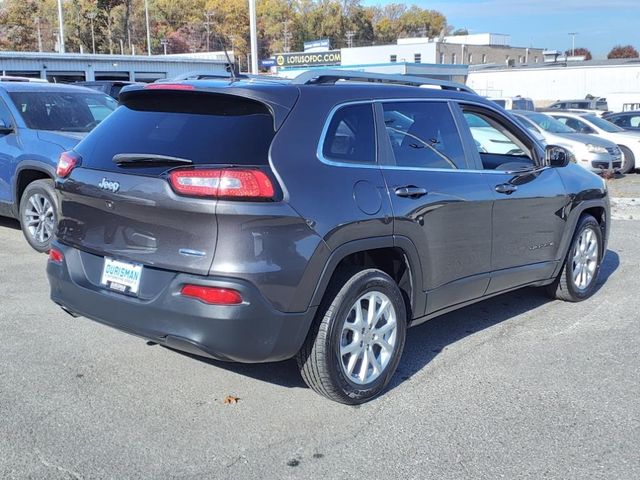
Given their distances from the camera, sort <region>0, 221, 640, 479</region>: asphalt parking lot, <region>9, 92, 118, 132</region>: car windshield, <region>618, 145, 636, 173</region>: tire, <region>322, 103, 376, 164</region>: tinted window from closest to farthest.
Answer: <region>0, 221, 640, 479</region>: asphalt parking lot
<region>322, 103, 376, 164</region>: tinted window
<region>9, 92, 118, 132</region>: car windshield
<region>618, 145, 636, 173</region>: tire

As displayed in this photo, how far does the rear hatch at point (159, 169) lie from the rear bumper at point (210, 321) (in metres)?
0.15

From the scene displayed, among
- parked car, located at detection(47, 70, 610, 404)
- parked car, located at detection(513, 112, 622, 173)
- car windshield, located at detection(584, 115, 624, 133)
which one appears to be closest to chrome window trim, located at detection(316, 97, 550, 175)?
parked car, located at detection(47, 70, 610, 404)

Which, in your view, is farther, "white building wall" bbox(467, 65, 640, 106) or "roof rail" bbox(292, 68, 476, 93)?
"white building wall" bbox(467, 65, 640, 106)

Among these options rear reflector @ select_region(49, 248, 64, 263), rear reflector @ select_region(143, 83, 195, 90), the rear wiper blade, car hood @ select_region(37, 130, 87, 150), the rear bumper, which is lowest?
the rear bumper

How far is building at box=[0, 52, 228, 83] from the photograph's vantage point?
41.4 m

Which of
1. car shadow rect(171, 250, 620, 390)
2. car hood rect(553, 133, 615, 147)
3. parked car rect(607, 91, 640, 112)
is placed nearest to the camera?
car shadow rect(171, 250, 620, 390)

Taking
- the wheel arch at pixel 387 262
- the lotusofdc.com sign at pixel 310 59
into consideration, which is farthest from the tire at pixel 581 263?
the lotusofdc.com sign at pixel 310 59

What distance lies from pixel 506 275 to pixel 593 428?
5.19 ft

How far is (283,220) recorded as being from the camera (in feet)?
11.7

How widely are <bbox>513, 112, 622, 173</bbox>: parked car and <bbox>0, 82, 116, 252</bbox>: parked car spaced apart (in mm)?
10989

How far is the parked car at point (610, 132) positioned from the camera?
1731 centimetres

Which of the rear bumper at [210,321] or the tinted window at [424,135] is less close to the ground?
the tinted window at [424,135]

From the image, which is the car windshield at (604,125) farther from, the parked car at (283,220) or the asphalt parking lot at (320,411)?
the parked car at (283,220)

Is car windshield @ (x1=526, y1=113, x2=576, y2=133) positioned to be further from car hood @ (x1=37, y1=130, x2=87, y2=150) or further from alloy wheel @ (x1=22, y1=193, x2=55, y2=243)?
alloy wheel @ (x1=22, y1=193, x2=55, y2=243)
